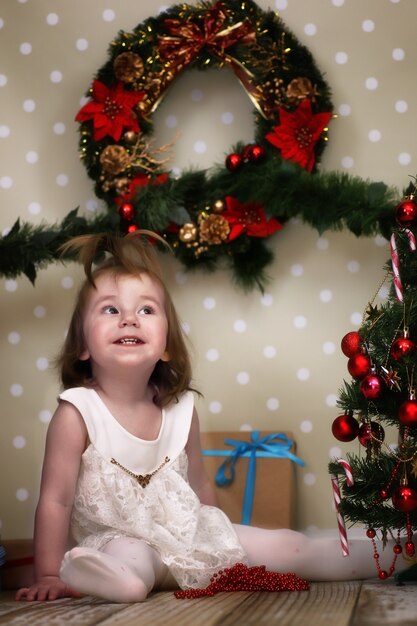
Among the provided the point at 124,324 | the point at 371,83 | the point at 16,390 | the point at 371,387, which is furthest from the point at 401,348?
the point at 16,390

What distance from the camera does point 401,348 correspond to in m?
1.65

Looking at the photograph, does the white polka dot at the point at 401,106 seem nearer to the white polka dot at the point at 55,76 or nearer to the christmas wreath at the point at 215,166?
the christmas wreath at the point at 215,166

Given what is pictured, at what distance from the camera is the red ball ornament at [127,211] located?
2334 mm

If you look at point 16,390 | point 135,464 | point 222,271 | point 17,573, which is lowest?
point 17,573

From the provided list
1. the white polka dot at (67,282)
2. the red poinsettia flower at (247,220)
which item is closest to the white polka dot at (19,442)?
the white polka dot at (67,282)

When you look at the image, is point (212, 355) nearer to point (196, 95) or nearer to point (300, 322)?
point (300, 322)

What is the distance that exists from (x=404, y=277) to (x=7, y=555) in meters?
1.04

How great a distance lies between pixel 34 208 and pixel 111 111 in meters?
0.35

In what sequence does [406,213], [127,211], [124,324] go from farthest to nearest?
1. [127,211]
2. [124,324]
3. [406,213]

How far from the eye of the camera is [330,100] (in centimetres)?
247

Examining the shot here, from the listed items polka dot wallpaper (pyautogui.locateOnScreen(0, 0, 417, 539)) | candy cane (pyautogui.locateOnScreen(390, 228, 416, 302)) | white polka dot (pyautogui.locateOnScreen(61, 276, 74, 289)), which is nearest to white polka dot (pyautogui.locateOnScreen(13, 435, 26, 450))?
polka dot wallpaper (pyautogui.locateOnScreen(0, 0, 417, 539))

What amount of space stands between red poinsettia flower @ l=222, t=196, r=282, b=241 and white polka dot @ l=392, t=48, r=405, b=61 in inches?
21.3

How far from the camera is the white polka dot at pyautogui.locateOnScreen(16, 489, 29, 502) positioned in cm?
255

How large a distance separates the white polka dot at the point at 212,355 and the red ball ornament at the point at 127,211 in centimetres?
43
